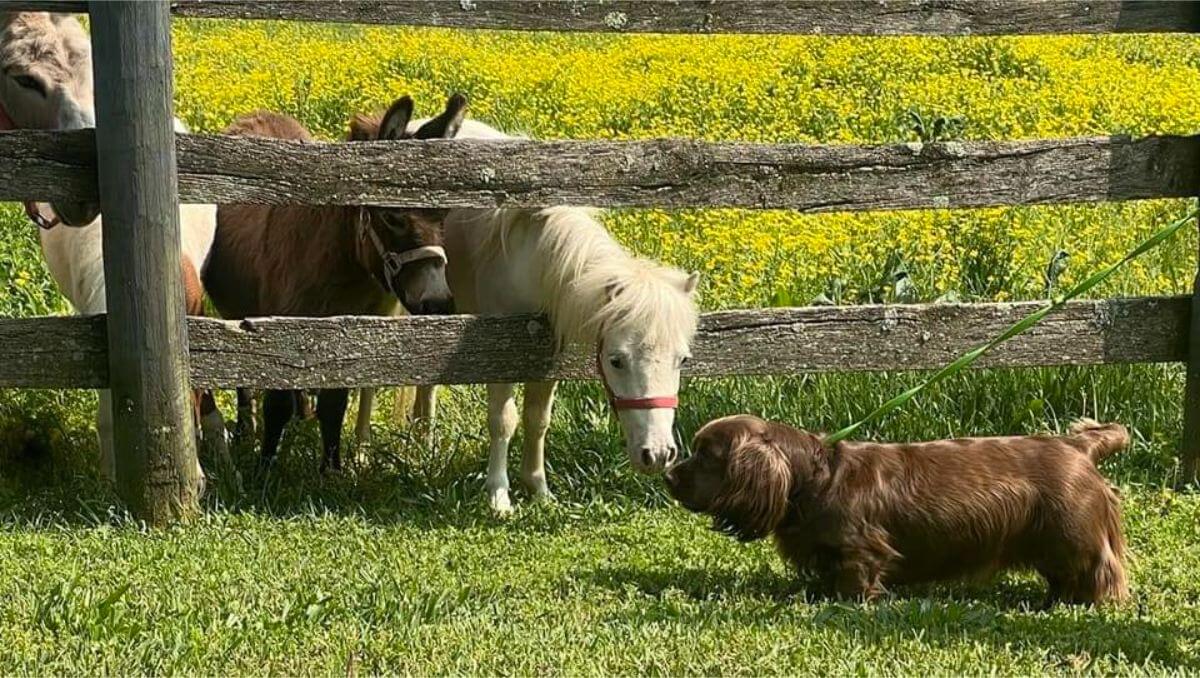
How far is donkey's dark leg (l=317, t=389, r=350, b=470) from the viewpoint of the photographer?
6746 mm

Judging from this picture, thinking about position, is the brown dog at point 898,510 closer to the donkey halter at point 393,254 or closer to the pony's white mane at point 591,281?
the pony's white mane at point 591,281

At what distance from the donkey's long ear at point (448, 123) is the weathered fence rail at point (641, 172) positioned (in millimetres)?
373

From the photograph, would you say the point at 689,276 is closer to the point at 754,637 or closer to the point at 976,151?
the point at 976,151

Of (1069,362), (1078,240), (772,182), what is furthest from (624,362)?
(1078,240)

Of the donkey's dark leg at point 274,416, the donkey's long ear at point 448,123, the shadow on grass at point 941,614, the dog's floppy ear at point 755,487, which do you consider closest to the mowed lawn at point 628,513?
the shadow on grass at point 941,614

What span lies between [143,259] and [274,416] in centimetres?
136

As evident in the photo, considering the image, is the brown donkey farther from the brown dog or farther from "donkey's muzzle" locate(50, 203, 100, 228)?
the brown dog

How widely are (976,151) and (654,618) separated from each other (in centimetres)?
258

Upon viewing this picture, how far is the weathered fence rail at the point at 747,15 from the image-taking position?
6.10 metres

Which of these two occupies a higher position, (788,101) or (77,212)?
(77,212)

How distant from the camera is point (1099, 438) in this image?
5.52 meters

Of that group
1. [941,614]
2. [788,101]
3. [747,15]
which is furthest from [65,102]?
[788,101]

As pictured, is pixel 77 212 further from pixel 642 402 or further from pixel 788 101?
pixel 788 101

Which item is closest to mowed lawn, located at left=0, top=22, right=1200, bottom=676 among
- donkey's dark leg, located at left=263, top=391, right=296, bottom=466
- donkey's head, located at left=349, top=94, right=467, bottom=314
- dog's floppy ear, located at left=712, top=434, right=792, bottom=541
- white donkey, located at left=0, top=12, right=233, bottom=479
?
donkey's dark leg, located at left=263, top=391, right=296, bottom=466
